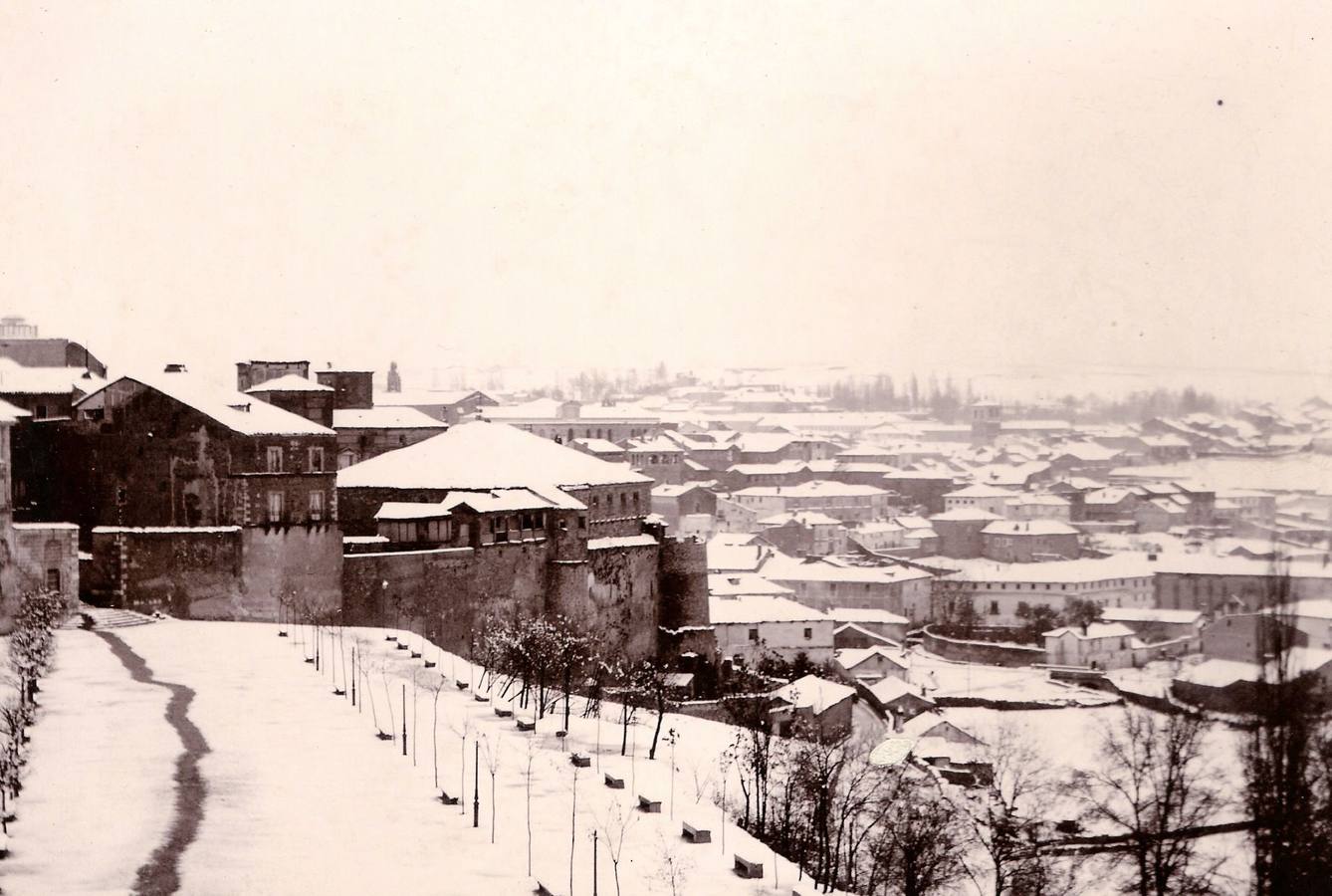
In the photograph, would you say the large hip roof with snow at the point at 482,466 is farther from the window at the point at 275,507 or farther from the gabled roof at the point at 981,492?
the gabled roof at the point at 981,492

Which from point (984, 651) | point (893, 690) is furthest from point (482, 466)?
point (984, 651)

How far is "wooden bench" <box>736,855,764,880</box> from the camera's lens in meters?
11.5

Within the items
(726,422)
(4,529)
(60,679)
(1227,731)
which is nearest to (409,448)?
(4,529)

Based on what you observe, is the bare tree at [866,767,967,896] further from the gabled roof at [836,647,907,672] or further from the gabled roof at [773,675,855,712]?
the gabled roof at [836,647,907,672]

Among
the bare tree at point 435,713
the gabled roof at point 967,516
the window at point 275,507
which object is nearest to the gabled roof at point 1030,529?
the gabled roof at point 967,516

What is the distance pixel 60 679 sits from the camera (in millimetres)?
15891

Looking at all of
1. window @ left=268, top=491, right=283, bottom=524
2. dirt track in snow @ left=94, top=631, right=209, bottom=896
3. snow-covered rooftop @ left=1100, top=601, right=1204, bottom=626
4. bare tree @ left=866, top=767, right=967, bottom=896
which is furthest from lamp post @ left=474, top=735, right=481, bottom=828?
snow-covered rooftop @ left=1100, top=601, right=1204, bottom=626

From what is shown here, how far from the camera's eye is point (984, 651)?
4047cm

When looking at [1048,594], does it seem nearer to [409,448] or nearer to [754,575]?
[754,575]

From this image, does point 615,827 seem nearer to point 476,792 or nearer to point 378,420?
point 476,792

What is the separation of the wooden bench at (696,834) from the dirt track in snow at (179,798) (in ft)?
13.3

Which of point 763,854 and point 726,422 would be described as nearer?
point 763,854

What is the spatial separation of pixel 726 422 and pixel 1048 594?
30822 mm

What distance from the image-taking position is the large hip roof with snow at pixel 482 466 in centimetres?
3020
